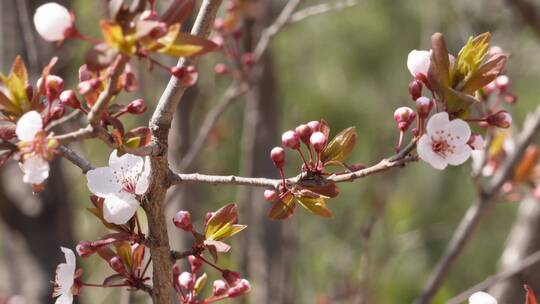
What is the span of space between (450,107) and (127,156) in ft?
1.13

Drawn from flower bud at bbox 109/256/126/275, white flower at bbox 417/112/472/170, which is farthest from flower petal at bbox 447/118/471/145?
flower bud at bbox 109/256/126/275

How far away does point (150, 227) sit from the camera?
2.45 feet

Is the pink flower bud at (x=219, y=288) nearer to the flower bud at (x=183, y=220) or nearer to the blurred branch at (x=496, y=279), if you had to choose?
the flower bud at (x=183, y=220)

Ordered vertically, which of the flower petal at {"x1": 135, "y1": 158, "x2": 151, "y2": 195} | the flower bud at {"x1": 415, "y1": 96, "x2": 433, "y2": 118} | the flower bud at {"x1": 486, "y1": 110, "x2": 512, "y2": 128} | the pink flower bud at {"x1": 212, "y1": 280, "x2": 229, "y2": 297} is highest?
the flower bud at {"x1": 415, "y1": 96, "x2": 433, "y2": 118}

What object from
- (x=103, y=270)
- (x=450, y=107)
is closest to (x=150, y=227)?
(x=450, y=107)

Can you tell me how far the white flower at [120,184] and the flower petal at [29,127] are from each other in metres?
0.12

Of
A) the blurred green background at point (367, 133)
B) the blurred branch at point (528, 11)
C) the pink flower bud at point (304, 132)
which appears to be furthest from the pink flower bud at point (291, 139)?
the blurred green background at point (367, 133)

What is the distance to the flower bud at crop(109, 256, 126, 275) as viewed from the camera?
2.53 ft

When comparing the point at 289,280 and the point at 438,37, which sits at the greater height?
the point at 438,37

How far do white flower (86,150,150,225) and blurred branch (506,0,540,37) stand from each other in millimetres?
1286

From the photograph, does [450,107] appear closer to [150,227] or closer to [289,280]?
[150,227]

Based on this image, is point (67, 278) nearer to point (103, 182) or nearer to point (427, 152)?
point (103, 182)

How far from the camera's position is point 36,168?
64 cm

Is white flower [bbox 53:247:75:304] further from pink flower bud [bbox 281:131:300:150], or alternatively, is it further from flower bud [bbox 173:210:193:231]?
pink flower bud [bbox 281:131:300:150]
